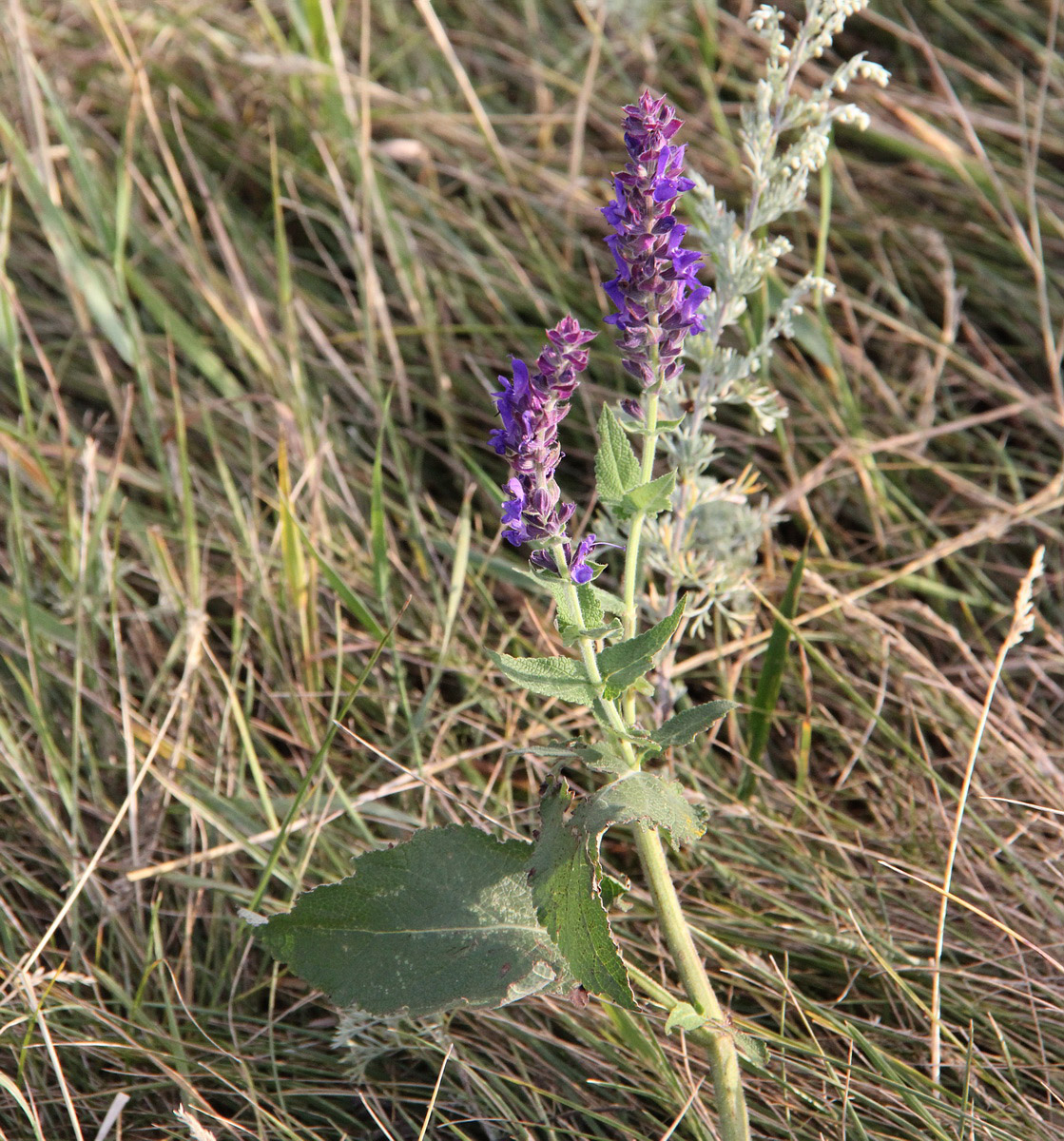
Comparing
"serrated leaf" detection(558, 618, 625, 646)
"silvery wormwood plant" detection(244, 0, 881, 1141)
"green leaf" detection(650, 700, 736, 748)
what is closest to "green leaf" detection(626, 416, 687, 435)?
"silvery wormwood plant" detection(244, 0, 881, 1141)

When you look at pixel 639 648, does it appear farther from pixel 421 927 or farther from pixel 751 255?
pixel 751 255

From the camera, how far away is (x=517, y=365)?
56.6 inches

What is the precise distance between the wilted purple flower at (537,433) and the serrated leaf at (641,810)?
0.35 meters

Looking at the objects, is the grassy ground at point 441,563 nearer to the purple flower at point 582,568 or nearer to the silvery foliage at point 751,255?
the silvery foliage at point 751,255

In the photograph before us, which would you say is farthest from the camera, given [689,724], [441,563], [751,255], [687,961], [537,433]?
[441,563]

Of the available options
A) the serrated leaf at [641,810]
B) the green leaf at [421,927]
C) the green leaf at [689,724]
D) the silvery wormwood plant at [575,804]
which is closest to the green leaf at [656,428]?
the silvery wormwood plant at [575,804]

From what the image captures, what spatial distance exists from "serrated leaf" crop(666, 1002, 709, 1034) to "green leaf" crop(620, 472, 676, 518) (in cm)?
70

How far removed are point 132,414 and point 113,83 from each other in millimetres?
1330

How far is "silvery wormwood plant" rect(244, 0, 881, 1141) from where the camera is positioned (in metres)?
1.49

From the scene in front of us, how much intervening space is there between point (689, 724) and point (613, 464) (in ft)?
1.23

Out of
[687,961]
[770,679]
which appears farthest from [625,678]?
[770,679]

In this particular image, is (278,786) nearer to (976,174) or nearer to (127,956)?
(127,956)

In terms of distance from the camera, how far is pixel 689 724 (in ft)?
5.13

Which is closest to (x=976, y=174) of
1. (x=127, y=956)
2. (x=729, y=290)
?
(x=729, y=290)
